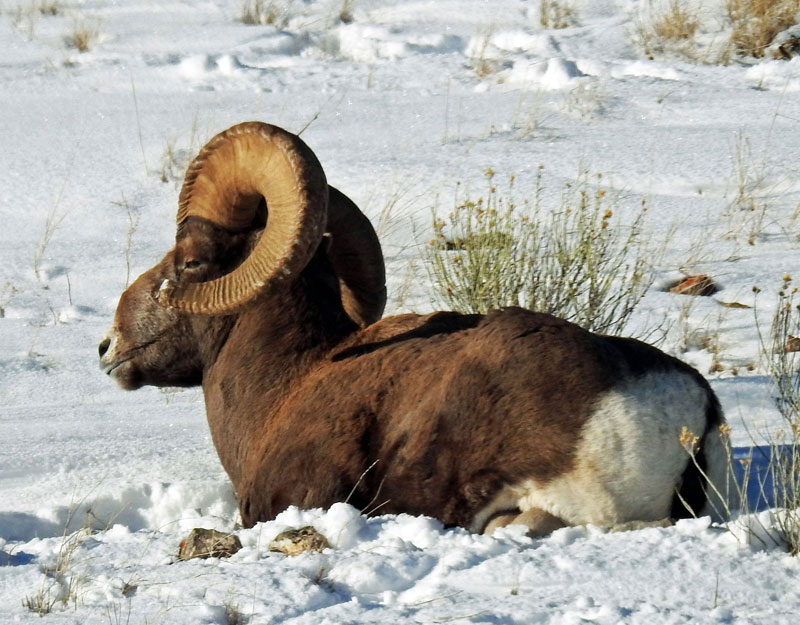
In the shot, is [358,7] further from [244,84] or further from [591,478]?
[591,478]

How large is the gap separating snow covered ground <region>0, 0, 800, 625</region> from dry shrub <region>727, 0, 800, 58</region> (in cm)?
43

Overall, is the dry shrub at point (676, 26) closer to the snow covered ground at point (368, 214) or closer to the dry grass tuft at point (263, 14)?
the snow covered ground at point (368, 214)

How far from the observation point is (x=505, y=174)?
10586 mm

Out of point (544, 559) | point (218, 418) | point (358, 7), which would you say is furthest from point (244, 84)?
point (544, 559)

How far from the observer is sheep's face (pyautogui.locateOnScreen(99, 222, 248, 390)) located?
547cm

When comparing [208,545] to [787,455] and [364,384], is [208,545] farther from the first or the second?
[787,455]

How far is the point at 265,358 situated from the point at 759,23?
9.60 meters

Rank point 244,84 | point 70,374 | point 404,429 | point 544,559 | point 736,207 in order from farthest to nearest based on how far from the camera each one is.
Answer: point 244,84 → point 736,207 → point 70,374 → point 404,429 → point 544,559

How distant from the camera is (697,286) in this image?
8.70 metres

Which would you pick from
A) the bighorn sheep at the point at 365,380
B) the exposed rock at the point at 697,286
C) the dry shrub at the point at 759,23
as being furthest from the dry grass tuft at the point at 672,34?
the bighorn sheep at the point at 365,380

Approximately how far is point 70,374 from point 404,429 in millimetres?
3723

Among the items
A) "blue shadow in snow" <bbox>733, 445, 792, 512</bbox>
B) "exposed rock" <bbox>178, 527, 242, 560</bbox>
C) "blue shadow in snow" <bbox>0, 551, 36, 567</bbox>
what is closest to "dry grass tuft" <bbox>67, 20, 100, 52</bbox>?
"blue shadow in snow" <bbox>733, 445, 792, 512</bbox>

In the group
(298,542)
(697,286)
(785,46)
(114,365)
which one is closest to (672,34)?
(785,46)

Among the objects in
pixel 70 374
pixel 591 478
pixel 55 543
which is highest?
pixel 591 478
